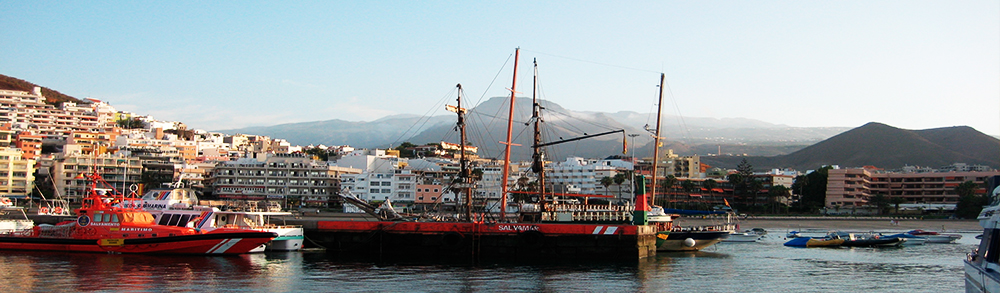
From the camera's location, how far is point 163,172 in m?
110

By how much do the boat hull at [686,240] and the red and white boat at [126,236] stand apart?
22.4 meters

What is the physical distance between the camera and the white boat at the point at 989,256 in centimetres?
1662

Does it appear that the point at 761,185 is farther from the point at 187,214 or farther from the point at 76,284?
the point at 76,284

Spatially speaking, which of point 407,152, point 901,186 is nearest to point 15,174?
point 407,152

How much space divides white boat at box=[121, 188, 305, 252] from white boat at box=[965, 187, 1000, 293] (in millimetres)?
31246

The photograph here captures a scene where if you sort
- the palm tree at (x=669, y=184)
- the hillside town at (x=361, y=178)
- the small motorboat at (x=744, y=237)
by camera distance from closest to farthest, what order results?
the small motorboat at (x=744, y=237) → the hillside town at (x=361, y=178) → the palm tree at (x=669, y=184)

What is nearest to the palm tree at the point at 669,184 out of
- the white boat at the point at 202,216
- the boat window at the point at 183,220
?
the white boat at the point at 202,216

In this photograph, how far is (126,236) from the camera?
3719 centimetres

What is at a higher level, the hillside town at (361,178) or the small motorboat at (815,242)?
the hillside town at (361,178)

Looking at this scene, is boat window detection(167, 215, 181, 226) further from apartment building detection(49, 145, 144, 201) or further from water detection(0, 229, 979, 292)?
apartment building detection(49, 145, 144, 201)

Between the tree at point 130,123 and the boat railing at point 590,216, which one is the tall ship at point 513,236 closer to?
the boat railing at point 590,216

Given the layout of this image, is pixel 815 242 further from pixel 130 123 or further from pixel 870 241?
pixel 130 123

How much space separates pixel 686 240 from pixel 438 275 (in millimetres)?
20648

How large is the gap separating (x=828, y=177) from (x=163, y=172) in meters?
93.5
